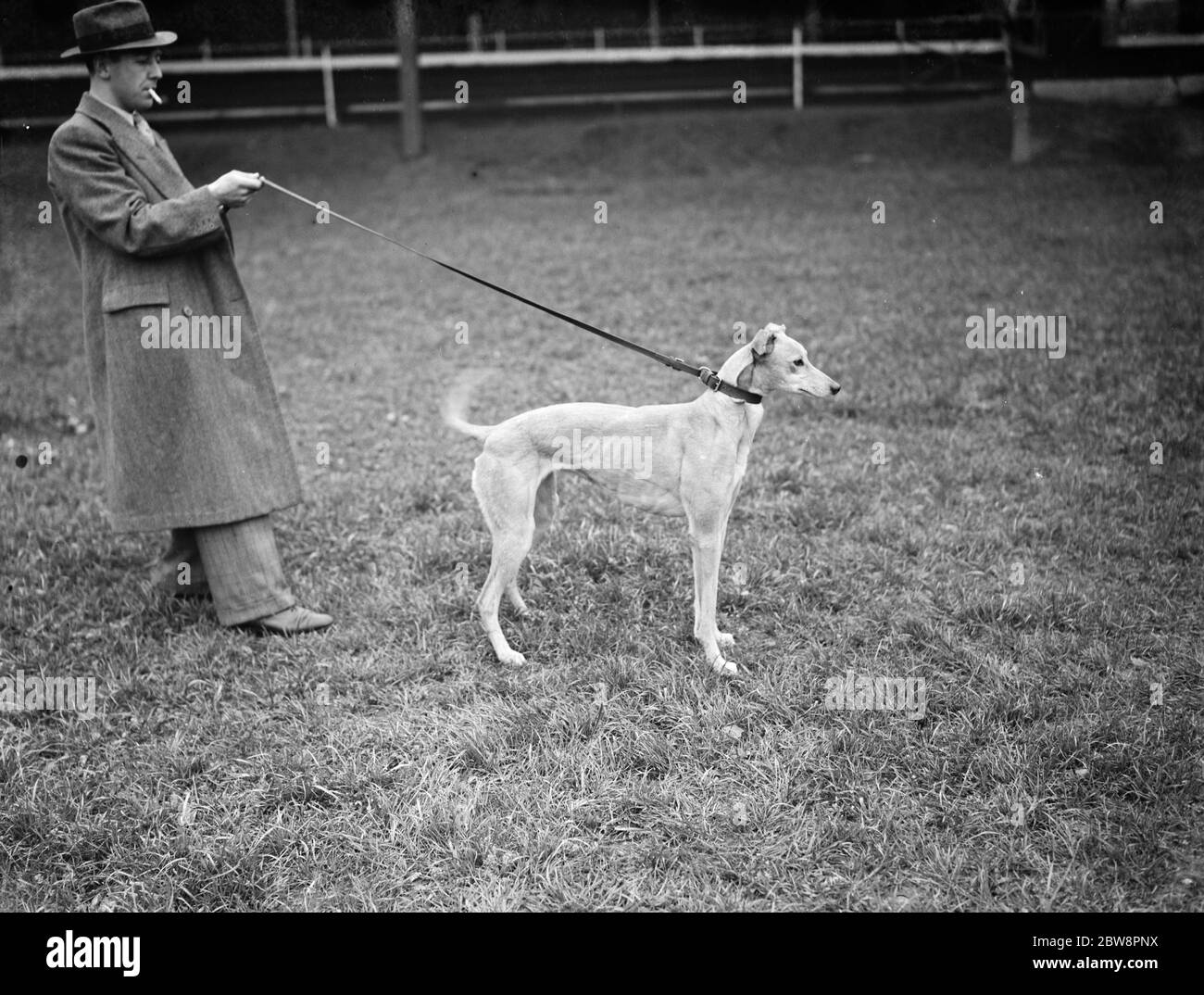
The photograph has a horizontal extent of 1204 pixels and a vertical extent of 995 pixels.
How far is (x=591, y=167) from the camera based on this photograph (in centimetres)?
2061

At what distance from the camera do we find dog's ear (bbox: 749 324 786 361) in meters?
4.32

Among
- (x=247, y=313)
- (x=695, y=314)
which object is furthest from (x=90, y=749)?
(x=695, y=314)

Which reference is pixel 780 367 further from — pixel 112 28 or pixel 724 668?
pixel 112 28

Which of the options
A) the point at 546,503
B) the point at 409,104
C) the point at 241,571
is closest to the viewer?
the point at 546,503

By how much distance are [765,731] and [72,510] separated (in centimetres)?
485

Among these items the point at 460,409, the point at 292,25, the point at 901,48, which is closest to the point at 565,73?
the point at 292,25

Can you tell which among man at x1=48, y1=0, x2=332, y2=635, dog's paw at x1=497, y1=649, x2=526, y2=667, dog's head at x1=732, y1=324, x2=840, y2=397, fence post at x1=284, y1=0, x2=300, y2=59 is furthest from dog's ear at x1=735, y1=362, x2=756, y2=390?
fence post at x1=284, y1=0, x2=300, y2=59

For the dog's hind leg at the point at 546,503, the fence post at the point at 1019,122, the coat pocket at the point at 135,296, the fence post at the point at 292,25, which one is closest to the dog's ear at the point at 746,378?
the dog's hind leg at the point at 546,503

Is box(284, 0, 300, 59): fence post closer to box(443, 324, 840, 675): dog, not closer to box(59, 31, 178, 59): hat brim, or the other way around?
box(59, 31, 178, 59): hat brim

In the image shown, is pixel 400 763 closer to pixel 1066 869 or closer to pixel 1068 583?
pixel 1066 869

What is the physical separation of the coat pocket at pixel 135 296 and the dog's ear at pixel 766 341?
9.06 feet

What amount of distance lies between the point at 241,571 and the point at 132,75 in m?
2.36

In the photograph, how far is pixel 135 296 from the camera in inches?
192
